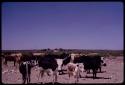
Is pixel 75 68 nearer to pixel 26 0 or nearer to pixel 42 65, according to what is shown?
pixel 42 65

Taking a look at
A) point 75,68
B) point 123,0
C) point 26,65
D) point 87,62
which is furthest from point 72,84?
point 123,0

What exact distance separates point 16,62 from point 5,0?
65.7 feet

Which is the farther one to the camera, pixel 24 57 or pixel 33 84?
pixel 24 57

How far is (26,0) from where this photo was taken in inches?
290

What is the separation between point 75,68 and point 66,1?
8584 mm

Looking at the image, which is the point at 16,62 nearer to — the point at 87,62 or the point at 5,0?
the point at 87,62

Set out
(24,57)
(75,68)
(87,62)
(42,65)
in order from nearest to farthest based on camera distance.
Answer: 1. (75,68)
2. (42,65)
3. (87,62)
4. (24,57)

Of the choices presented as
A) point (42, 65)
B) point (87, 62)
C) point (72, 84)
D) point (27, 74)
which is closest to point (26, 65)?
point (27, 74)

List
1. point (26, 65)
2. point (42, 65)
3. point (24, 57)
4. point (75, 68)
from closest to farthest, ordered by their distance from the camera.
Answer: point (26, 65), point (75, 68), point (42, 65), point (24, 57)

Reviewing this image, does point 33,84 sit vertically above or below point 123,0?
below

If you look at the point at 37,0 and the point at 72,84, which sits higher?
the point at 37,0

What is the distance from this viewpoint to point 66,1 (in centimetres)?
724

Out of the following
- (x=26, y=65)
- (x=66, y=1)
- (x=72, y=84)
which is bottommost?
(x=72, y=84)

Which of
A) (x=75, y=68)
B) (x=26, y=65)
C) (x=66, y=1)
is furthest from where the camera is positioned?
(x=75, y=68)
